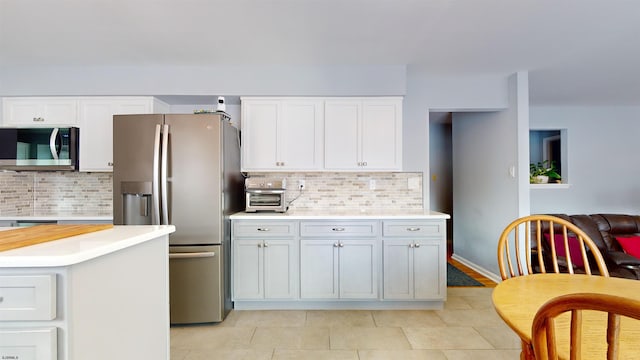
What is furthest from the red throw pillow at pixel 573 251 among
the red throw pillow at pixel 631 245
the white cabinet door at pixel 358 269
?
the white cabinet door at pixel 358 269

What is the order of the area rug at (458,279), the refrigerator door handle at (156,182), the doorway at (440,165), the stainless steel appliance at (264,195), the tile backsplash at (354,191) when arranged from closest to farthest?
the refrigerator door handle at (156,182)
the stainless steel appliance at (264,195)
the tile backsplash at (354,191)
the area rug at (458,279)
the doorway at (440,165)

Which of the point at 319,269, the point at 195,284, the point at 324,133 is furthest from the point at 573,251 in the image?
the point at 195,284

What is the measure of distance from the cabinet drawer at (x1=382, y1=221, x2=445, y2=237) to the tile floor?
28.8 inches

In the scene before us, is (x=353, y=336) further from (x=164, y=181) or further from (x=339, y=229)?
(x=164, y=181)

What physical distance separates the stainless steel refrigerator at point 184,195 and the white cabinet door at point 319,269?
0.75 m

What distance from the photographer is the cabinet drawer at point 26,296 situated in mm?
997

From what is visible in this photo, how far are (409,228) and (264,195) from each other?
1.44 meters

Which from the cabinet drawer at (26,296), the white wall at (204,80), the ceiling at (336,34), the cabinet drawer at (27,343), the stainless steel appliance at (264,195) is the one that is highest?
the ceiling at (336,34)

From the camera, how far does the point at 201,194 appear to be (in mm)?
2670

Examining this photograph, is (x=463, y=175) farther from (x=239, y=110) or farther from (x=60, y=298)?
(x=60, y=298)

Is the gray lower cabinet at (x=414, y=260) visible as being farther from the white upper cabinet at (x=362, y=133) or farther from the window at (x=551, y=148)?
the window at (x=551, y=148)

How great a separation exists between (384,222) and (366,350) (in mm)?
1102

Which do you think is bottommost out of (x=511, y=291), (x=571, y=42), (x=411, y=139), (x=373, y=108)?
(x=511, y=291)

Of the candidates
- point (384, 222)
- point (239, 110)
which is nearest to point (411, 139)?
point (384, 222)
